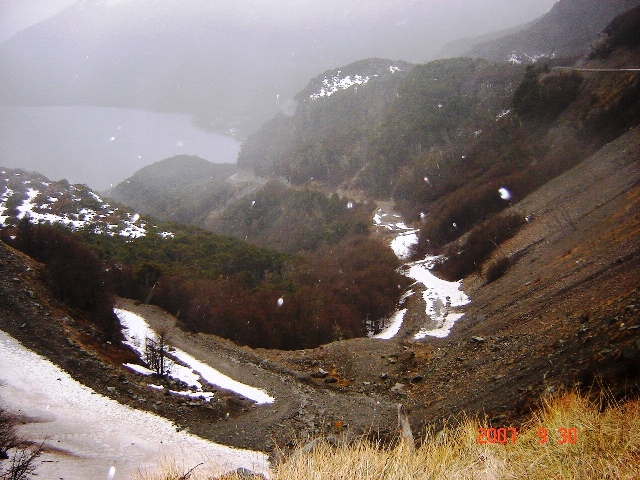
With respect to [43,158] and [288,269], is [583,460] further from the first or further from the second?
[43,158]

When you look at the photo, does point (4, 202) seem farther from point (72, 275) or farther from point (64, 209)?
point (72, 275)

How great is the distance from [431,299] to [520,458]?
23.4m

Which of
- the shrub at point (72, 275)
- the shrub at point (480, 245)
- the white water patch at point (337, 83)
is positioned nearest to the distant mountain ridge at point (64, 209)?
the shrub at point (72, 275)

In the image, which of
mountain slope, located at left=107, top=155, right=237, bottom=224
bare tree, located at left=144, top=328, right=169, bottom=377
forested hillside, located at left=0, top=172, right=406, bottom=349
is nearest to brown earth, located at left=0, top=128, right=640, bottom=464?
bare tree, located at left=144, top=328, right=169, bottom=377

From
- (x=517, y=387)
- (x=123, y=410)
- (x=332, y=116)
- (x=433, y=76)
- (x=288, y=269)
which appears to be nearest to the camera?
(x=517, y=387)

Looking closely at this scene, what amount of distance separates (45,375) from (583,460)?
40.4ft

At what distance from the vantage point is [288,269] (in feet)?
118

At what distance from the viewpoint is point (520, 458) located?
2508 mm

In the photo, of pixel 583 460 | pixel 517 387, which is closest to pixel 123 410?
pixel 517 387

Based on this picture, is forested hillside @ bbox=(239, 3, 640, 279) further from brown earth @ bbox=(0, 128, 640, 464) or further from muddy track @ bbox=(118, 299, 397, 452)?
muddy track @ bbox=(118, 299, 397, 452)

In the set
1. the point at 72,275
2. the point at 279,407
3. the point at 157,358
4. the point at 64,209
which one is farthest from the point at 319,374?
the point at 64,209

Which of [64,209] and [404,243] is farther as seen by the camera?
[64,209]

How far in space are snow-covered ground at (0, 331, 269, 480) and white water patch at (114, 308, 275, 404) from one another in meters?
2.94

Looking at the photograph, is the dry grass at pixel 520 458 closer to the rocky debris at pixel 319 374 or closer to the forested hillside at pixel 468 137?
the rocky debris at pixel 319 374
